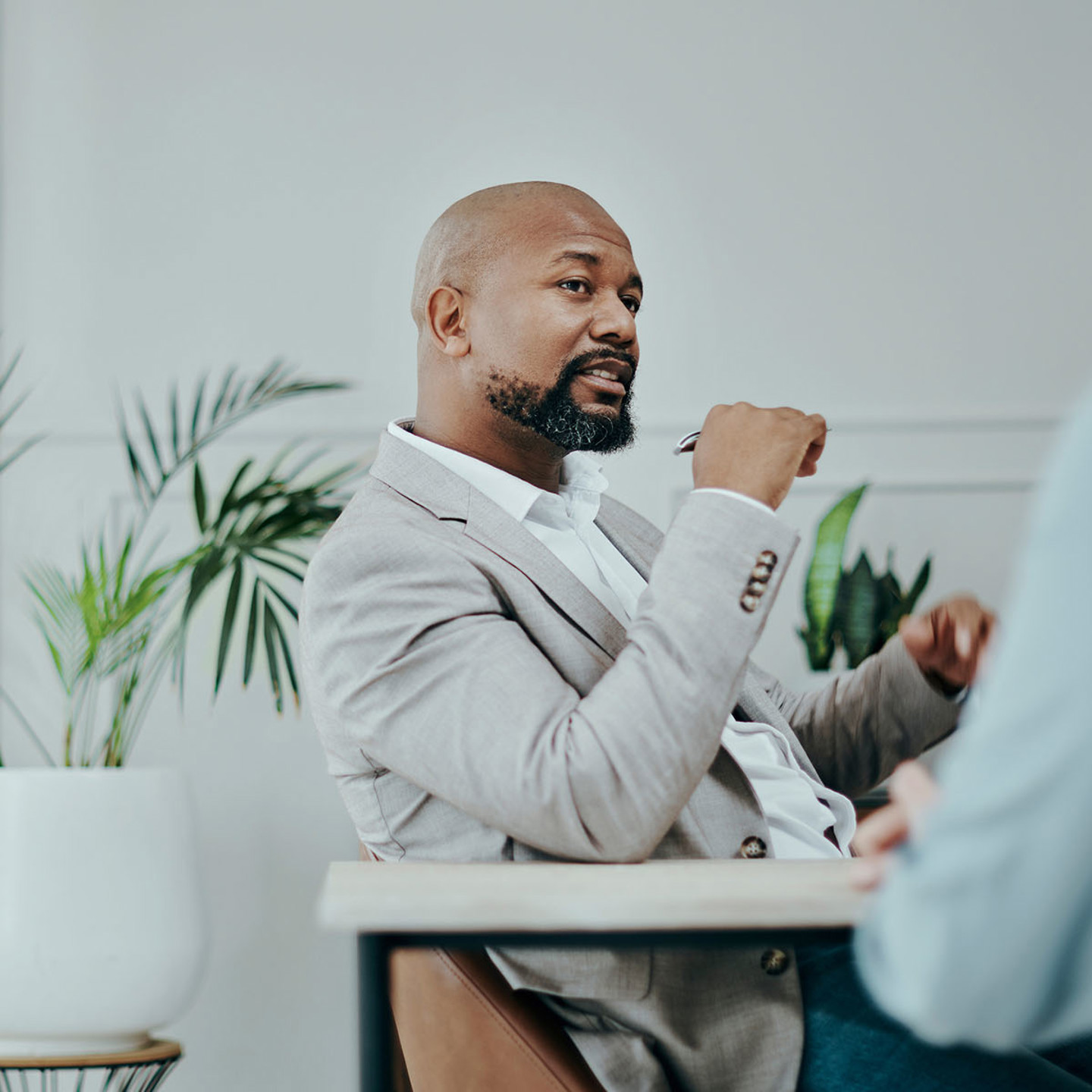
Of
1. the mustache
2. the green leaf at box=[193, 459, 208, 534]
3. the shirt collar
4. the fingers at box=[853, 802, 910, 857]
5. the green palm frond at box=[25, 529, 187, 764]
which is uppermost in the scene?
the mustache

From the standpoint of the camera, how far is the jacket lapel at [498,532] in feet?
3.93

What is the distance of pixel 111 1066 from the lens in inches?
76.5

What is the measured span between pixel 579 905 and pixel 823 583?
5.45 feet

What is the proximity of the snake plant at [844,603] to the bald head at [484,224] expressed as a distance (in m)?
0.91

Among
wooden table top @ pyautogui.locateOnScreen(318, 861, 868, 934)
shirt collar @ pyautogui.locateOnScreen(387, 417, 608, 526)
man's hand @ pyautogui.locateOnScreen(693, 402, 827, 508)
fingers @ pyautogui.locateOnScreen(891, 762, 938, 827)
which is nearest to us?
fingers @ pyautogui.locateOnScreen(891, 762, 938, 827)

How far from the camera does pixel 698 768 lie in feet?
3.19

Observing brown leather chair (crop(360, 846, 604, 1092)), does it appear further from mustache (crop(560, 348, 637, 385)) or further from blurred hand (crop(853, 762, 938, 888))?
mustache (crop(560, 348, 637, 385))

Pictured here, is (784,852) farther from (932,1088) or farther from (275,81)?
(275,81)

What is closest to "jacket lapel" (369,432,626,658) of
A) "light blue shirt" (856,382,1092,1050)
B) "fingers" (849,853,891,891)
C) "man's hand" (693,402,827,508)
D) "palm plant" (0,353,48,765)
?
"man's hand" (693,402,827,508)

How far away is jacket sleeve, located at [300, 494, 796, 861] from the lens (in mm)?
936

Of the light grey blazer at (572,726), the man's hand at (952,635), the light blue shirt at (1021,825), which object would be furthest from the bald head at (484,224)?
the light blue shirt at (1021,825)

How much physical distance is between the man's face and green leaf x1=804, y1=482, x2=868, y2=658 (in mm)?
818

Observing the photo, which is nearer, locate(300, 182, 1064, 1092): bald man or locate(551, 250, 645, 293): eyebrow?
locate(300, 182, 1064, 1092): bald man

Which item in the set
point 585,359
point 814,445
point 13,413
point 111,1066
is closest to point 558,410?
point 585,359
